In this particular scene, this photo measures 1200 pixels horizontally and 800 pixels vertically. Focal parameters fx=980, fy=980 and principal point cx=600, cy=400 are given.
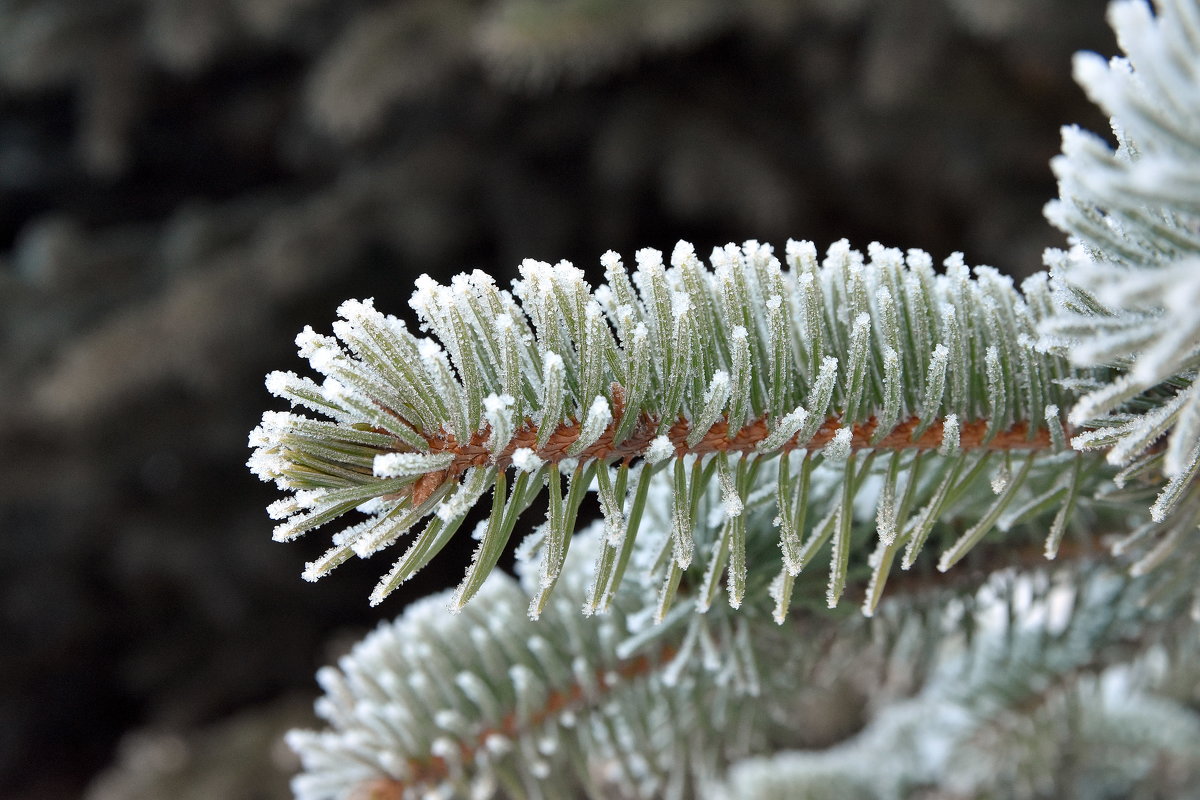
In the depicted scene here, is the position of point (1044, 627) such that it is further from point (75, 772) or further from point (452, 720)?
point (75, 772)

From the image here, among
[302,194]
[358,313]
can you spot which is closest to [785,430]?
[358,313]

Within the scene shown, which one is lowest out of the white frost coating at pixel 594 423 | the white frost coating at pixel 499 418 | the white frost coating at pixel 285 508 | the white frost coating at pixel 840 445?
the white frost coating at pixel 840 445

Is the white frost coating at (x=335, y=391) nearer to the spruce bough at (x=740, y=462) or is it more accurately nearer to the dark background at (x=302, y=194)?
the spruce bough at (x=740, y=462)

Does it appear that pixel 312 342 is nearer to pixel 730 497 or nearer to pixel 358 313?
pixel 358 313

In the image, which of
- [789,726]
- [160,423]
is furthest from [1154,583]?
[160,423]

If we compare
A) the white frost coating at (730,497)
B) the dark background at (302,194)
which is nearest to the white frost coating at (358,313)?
the white frost coating at (730,497)

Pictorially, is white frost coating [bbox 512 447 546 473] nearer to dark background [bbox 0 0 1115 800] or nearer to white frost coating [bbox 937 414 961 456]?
white frost coating [bbox 937 414 961 456]

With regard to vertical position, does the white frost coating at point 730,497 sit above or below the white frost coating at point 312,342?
below
